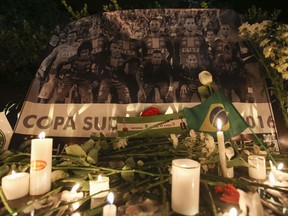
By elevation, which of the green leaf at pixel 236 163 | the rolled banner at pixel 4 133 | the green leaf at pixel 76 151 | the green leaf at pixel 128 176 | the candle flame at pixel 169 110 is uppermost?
the candle flame at pixel 169 110

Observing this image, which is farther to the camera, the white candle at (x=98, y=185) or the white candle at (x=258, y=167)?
the white candle at (x=258, y=167)

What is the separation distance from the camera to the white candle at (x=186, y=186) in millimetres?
774

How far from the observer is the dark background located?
6.18 feet

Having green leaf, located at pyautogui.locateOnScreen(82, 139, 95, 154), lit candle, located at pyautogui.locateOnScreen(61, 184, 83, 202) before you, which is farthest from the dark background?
lit candle, located at pyautogui.locateOnScreen(61, 184, 83, 202)

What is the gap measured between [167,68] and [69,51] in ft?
2.11

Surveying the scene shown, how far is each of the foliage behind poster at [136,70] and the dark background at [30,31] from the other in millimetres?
192

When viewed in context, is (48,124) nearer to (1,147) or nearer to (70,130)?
(70,130)

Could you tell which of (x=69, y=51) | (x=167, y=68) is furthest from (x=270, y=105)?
(x=69, y=51)

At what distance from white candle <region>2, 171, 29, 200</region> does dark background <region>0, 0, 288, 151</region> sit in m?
0.80

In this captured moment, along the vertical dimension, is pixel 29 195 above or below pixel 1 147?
below

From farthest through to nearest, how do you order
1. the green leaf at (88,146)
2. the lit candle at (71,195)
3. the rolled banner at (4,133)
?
the rolled banner at (4,133) < the green leaf at (88,146) < the lit candle at (71,195)

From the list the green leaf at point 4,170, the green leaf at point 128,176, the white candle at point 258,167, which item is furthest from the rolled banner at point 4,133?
the white candle at point 258,167

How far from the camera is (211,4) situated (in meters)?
3.06

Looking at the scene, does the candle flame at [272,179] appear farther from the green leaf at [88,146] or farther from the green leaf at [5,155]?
the green leaf at [5,155]
